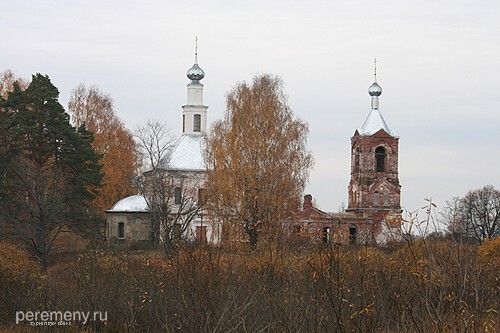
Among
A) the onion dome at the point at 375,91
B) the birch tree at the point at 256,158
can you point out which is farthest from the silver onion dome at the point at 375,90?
the birch tree at the point at 256,158

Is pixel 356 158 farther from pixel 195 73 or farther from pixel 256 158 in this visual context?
pixel 256 158

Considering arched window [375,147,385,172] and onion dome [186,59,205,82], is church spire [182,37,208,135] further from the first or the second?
arched window [375,147,385,172]

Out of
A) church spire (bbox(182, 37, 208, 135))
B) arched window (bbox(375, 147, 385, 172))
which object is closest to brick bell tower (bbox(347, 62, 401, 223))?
arched window (bbox(375, 147, 385, 172))

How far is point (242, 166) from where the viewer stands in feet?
110

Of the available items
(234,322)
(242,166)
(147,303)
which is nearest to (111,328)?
(147,303)

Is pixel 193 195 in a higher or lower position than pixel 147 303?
higher

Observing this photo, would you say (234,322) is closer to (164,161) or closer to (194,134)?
(164,161)

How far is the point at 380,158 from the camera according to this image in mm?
51031

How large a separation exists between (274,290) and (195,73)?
40.1 meters

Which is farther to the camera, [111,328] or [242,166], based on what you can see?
[242,166]

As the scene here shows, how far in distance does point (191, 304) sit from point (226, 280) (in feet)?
7.93

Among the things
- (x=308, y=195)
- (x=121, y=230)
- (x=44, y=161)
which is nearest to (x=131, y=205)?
(x=121, y=230)

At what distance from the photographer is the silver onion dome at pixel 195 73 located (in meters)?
52.1

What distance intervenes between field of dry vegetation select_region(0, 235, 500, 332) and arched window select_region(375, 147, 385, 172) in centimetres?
3272
